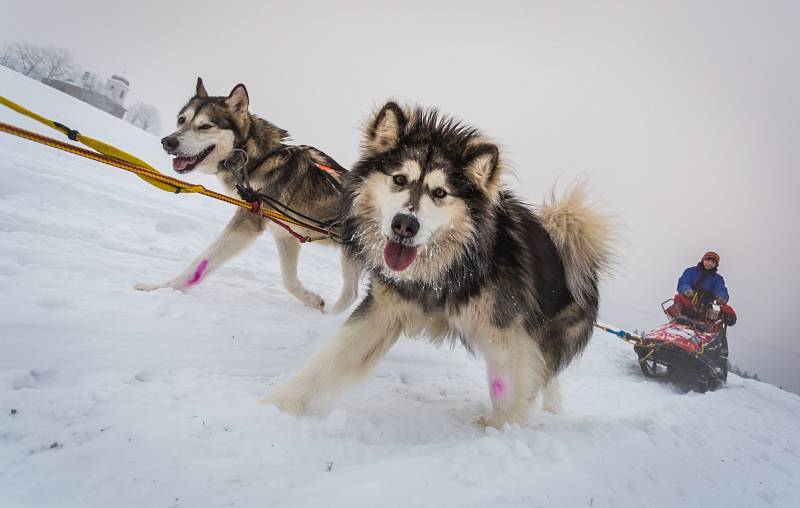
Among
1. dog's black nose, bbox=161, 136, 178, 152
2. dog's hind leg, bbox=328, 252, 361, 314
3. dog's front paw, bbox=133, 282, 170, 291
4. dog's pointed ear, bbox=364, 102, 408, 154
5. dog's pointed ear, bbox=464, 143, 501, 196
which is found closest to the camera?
dog's pointed ear, bbox=464, 143, 501, 196

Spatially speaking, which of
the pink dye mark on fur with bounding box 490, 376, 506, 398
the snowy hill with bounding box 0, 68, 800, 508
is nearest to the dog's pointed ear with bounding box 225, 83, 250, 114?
the snowy hill with bounding box 0, 68, 800, 508

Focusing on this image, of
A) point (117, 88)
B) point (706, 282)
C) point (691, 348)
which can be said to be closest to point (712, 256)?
point (706, 282)

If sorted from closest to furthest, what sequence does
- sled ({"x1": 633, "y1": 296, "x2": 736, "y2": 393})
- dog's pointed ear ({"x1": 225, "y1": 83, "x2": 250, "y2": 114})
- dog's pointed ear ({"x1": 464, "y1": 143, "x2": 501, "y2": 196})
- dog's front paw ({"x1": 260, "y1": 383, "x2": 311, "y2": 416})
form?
dog's front paw ({"x1": 260, "y1": 383, "x2": 311, "y2": 416}), dog's pointed ear ({"x1": 464, "y1": 143, "x2": 501, "y2": 196}), dog's pointed ear ({"x1": 225, "y1": 83, "x2": 250, "y2": 114}), sled ({"x1": 633, "y1": 296, "x2": 736, "y2": 393})

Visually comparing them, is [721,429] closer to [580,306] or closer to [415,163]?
[580,306]

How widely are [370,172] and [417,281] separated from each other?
767mm

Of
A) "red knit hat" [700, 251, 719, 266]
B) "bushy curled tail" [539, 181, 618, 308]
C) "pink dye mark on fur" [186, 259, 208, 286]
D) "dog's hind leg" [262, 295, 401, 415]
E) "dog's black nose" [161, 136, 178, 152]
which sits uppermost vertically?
"red knit hat" [700, 251, 719, 266]

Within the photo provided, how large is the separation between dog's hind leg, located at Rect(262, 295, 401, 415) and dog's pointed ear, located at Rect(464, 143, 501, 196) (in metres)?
0.96

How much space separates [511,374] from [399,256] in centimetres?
103

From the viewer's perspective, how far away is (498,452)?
6.07 feet

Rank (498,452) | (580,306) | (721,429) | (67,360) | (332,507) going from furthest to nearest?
(721,429)
(580,306)
(67,360)
(498,452)
(332,507)

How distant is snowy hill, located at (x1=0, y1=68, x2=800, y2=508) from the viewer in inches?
55.2

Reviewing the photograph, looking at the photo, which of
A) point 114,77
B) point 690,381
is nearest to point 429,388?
point 690,381

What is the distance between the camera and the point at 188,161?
13.4ft

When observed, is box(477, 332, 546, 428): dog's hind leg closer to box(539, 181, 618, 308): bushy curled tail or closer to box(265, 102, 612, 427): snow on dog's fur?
box(265, 102, 612, 427): snow on dog's fur
